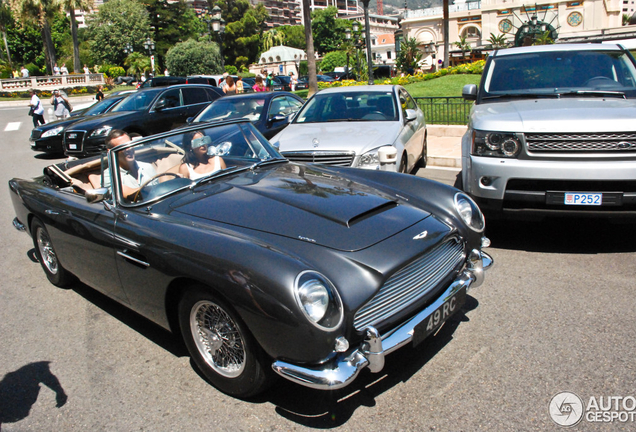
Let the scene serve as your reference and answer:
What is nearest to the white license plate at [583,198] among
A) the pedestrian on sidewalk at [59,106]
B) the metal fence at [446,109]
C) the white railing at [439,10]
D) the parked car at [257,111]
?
the parked car at [257,111]

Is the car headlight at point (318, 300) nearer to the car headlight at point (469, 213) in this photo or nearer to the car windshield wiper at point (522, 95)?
the car headlight at point (469, 213)

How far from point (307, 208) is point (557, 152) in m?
2.72

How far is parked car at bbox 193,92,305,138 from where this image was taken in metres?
9.55

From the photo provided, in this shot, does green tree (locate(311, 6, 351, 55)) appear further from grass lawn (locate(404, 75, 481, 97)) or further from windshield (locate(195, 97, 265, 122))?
windshield (locate(195, 97, 265, 122))

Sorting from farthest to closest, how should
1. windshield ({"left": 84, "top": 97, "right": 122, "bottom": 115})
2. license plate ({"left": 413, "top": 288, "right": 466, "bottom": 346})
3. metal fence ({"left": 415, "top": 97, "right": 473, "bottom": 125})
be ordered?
1. windshield ({"left": 84, "top": 97, "right": 122, "bottom": 115})
2. metal fence ({"left": 415, "top": 97, "right": 473, "bottom": 125})
3. license plate ({"left": 413, "top": 288, "right": 466, "bottom": 346})

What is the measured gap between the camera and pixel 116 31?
208ft

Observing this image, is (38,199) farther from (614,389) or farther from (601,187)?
(601,187)

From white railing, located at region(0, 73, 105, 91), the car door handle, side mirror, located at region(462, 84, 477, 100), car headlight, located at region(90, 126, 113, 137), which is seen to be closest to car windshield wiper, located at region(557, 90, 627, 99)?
side mirror, located at region(462, 84, 477, 100)

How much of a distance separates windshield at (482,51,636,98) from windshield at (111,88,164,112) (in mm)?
9402

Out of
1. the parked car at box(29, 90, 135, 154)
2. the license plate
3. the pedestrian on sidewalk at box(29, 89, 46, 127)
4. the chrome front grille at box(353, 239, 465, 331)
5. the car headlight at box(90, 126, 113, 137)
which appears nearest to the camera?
the chrome front grille at box(353, 239, 465, 331)

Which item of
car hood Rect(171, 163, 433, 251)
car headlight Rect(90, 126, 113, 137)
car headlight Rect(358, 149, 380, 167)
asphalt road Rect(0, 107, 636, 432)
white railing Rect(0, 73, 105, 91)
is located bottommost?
asphalt road Rect(0, 107, 636, 432)

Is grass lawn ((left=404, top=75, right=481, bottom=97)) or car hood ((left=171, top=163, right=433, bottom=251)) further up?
grass lawn ((left=404, top=75, right=481, bottom=97))

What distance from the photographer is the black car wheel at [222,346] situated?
281cm

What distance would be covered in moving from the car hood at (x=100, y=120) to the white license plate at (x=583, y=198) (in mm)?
10870
